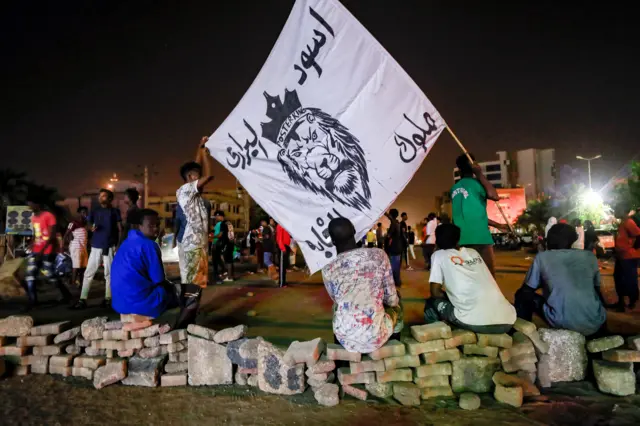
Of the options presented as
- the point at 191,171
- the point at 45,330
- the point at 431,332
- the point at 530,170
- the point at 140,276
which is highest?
the point at 530,170

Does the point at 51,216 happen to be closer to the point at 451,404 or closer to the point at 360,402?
the point at 360,402

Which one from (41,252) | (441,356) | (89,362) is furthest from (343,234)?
(41,252)

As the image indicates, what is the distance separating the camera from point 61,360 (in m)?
4.24

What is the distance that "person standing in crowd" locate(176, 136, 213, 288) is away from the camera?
15.8 ft

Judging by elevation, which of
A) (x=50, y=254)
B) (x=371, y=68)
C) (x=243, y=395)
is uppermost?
(x=371, y=68)

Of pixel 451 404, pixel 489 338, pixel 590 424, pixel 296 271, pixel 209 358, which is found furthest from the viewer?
pixel 296 271

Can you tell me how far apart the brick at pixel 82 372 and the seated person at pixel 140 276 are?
71cm

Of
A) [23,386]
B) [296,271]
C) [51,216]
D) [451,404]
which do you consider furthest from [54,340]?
[296,271]

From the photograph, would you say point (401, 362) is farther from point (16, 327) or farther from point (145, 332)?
point (16, 327)

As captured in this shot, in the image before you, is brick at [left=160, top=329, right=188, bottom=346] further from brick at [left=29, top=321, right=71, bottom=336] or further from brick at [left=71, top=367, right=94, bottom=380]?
brick at [left=29, top=321, right=71, bottom=336]

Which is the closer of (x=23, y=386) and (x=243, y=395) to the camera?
(x=243, y=395)

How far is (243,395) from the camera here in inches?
143

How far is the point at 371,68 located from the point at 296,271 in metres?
9.94

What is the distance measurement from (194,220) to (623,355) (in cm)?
459
